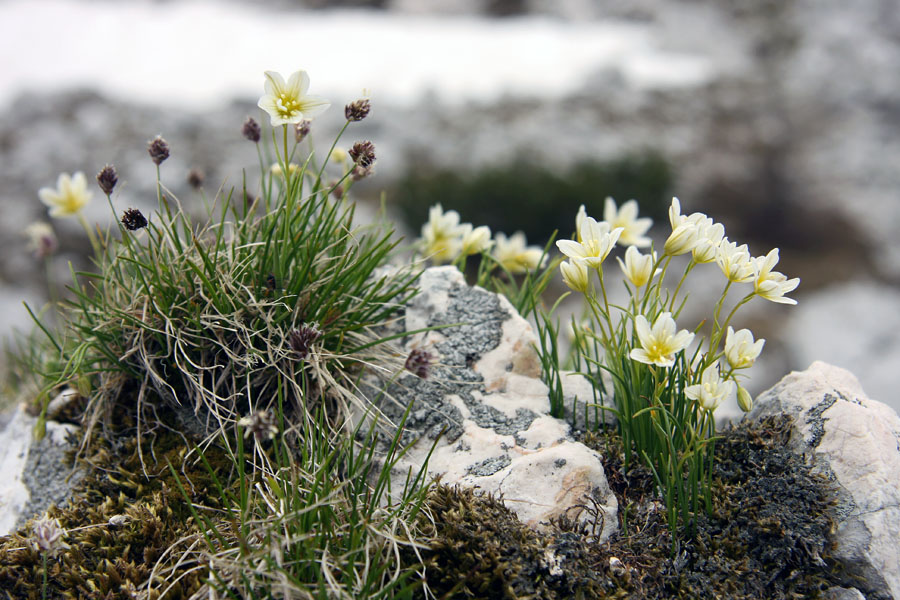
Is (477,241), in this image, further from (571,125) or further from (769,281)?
(571,125)

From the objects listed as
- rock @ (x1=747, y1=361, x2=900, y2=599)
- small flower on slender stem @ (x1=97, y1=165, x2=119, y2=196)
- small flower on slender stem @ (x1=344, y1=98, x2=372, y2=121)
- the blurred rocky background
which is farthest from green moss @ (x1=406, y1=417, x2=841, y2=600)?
the blurred rocky background

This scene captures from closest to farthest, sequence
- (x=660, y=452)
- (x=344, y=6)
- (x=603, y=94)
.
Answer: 1. (x=660, y=452)
2. (x=603, y=94)
3. (x=344, y=6)

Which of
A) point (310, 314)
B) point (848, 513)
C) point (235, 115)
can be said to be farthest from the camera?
point (235, 115)

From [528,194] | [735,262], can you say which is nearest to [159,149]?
[735,262]

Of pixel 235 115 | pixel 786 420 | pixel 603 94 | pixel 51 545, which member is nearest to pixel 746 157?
pixel 603 94

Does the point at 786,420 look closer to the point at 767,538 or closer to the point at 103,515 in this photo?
the point at 767,538

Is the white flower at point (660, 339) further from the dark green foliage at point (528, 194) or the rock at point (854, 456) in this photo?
the dark green foliage at point (528, 194)

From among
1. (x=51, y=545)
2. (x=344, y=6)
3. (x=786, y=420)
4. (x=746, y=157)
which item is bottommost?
(x=51, y=545)

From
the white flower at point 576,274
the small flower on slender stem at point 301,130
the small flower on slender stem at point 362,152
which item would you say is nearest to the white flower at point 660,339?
the white flower at point 576,274
